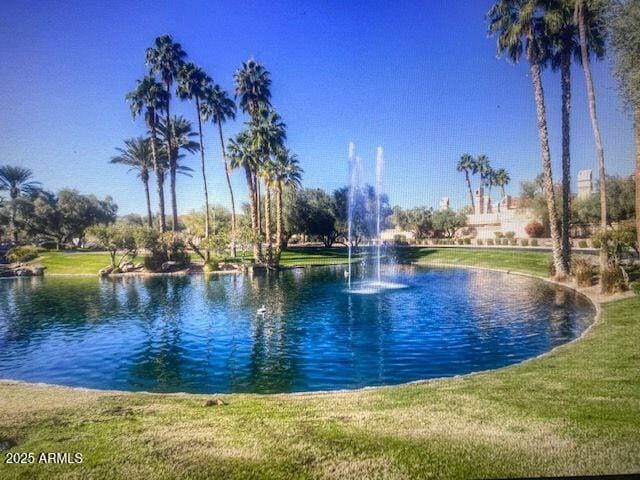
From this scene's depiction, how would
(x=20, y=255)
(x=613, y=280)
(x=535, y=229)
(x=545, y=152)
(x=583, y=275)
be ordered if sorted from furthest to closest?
(x=535, y=229) < (x=20, y=255) < (x=545, y=152) < (x=583, y=275) < (x=613, y=280)

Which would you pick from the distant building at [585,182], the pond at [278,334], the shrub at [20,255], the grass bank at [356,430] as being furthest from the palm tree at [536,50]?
the shrub at [20,255]

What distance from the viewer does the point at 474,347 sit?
12984mm

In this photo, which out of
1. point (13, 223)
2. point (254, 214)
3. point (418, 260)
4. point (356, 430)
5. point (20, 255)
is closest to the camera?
point (356, 430)

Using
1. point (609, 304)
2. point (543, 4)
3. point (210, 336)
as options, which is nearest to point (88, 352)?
point (210, 336)

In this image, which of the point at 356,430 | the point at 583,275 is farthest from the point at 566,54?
the point at 356,430

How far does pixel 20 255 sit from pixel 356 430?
171ft

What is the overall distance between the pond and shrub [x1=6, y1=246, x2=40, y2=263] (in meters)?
20.7

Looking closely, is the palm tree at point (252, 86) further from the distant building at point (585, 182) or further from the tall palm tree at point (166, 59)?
the distant building at point (585, 182)

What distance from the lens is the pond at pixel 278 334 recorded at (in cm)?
1112

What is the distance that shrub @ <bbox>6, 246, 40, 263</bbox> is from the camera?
43.5 metres

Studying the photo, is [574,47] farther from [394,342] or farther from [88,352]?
[88,352]

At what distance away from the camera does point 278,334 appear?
50.4ft

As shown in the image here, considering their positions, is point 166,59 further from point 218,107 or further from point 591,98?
point 591,98

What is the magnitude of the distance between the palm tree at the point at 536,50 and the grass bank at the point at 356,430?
67.4 ft
